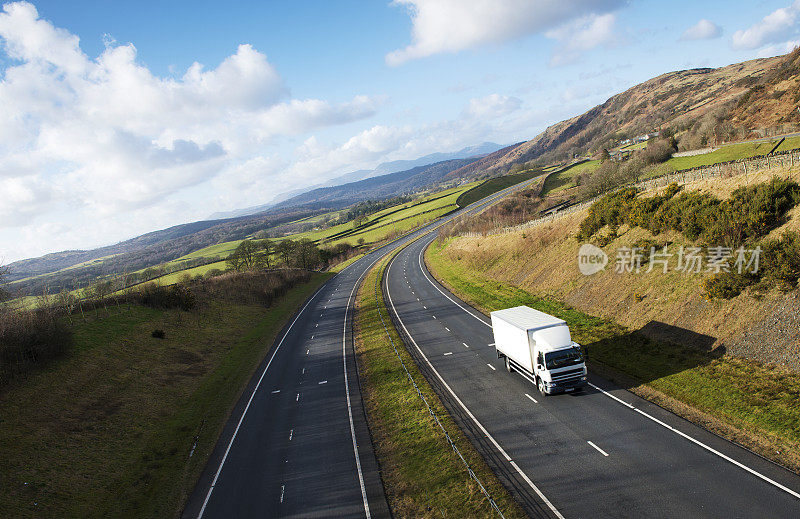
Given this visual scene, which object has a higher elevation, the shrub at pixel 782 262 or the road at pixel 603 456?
the shrub at pixel 782 262

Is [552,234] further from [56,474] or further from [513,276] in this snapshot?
[56,474]

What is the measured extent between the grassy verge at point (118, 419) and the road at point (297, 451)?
4.40ft

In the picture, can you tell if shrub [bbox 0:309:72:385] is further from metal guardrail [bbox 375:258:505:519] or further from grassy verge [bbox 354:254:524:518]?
metal guardrail [bbox 375:258:505:519]

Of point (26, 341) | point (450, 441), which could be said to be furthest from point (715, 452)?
point (26, 341)

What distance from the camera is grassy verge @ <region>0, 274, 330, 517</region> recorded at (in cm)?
1812

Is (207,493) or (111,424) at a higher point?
(111,424)

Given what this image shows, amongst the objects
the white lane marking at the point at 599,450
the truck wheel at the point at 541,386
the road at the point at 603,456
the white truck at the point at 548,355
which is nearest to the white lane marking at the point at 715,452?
the road at the point at 603,456

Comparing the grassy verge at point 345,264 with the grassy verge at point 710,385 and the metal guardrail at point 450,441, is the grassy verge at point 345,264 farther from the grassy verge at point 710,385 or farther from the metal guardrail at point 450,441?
the grassy verge at point 710,385

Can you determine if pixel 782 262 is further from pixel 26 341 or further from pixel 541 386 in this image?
pixel 26 341

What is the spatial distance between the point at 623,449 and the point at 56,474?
84.7ft

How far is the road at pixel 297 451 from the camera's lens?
16391 mm

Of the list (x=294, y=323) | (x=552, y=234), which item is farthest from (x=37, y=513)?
(x=552, y=234)

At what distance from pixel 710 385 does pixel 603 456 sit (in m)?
7.34

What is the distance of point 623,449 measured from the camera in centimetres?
1608
